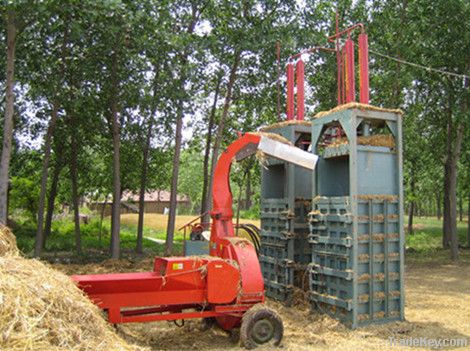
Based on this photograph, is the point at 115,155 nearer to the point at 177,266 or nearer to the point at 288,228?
the point at 288,228

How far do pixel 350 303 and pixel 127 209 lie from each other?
5136 cm

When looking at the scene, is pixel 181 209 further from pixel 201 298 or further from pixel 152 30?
pixel 201 298

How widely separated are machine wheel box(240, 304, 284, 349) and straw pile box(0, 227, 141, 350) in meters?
2.21

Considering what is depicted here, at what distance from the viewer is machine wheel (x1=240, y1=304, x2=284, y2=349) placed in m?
7.02

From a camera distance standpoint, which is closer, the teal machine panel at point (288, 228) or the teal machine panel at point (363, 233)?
the teal machine panel at point (363, 233)

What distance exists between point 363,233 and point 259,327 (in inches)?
111

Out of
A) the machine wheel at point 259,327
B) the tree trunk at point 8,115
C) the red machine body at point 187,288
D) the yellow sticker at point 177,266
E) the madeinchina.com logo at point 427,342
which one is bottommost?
the madeinchina.com logo at point 427,342

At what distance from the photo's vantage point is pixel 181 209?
232 feet

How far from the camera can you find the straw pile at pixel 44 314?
4352mm

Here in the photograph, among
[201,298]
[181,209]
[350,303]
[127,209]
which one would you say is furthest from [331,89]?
[181,209]

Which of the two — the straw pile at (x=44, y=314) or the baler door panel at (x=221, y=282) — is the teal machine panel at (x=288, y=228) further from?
the straw pile at (x=44, y=314)

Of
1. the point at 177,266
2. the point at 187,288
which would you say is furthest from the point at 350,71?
the point at 187,288

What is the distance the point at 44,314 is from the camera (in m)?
4.69

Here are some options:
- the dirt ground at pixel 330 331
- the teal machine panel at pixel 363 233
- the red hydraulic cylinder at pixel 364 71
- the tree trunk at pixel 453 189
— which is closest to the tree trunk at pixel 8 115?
the dirt ground at pixel 330 331
